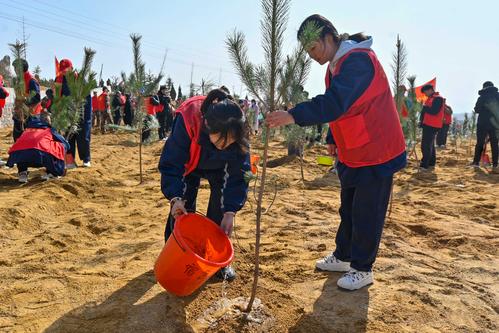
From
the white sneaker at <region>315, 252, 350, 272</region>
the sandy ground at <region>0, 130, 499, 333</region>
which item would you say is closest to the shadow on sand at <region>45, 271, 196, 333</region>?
the sandy ground at <region>0, 130, 499, 333</region>

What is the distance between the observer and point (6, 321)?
7.54ft

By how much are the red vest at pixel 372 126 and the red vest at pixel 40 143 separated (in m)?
4.21

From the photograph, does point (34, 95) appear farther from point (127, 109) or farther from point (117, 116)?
point (117, 116)

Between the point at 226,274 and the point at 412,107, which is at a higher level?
the point at 412,107

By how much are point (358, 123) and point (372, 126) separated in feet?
0.27

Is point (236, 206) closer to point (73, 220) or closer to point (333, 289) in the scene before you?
point (333, 289)

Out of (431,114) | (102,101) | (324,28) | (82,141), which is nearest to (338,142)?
(324,28)

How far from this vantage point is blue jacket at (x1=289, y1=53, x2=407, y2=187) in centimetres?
203

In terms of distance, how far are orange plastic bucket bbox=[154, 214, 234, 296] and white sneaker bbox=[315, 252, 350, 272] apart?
86cm

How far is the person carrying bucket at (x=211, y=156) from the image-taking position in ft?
7.35

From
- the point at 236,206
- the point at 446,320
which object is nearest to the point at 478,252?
the point at 446,320

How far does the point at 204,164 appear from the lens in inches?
106

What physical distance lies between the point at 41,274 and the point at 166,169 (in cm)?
125

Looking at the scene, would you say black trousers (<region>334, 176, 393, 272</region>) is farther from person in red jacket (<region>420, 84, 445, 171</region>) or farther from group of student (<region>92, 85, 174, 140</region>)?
group of student (<region>92, 85, 174, 140</region>)
